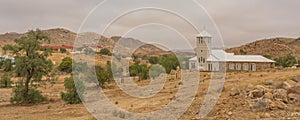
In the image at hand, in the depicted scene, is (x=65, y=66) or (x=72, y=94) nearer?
(x=72, y=94)

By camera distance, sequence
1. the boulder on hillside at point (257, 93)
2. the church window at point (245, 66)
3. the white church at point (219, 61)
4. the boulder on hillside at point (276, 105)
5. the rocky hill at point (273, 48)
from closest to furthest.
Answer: the boulder on hillside at point (276, 105) < the boulder on hillside at point (257, 93) < the church window at point (245, 66) < the white church at point (219, 61) < the rocky hill at point (273, 48)

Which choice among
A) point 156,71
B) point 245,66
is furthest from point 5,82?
point 245,66

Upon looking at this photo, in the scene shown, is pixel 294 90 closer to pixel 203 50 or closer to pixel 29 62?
pixel 29 62

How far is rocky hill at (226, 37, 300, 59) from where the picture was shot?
105 m

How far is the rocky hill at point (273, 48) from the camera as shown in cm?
10538

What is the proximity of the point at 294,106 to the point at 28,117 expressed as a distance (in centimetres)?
1551

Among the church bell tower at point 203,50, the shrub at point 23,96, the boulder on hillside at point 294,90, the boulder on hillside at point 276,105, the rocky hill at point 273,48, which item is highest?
the rocky hill at point 273,48

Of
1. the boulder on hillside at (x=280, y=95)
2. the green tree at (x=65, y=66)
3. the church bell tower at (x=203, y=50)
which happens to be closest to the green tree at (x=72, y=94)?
the boulder on hillside at (x=280, y=95)

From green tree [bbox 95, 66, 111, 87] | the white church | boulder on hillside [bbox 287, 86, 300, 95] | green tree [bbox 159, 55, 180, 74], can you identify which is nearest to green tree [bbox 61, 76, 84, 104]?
green tree [bbox 95, 66, 111, 87]

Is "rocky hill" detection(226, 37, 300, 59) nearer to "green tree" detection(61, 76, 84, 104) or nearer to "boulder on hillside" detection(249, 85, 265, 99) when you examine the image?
"green tree" detection(61, 76, 84, 104)

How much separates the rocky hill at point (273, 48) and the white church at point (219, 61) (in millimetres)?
54433

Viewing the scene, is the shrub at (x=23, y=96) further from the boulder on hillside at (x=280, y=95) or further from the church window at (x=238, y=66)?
the church window at (x=238, y=66)

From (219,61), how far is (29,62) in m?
28.6

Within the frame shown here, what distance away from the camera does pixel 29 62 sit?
2700cm
